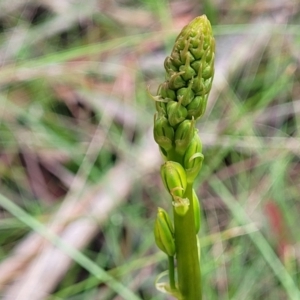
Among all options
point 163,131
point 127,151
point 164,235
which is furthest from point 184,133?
point 127,151

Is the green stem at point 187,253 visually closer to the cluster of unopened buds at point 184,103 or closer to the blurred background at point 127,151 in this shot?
the cluster of unopened buds at point 184,103

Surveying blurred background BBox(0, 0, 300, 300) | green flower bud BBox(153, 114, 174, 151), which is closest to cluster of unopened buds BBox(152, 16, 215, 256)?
green flower bud BBox(153, 114, 174, 151)

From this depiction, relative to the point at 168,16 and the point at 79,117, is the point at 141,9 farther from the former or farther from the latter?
the point at 79,117

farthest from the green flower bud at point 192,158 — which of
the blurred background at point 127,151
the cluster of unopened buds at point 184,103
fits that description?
the blurred background at point 127,151

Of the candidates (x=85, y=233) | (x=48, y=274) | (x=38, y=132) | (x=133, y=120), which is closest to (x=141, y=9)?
(x=133, y=120)

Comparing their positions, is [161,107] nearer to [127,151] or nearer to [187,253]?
[187,253]

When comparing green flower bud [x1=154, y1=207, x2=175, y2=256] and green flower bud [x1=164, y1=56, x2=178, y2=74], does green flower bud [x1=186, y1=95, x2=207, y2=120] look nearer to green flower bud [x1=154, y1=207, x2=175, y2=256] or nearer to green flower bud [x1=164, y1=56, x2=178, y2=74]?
green flower bud [x1=164, y1=56, x2=178, y2=74]

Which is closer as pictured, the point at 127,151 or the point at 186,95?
the point at 186,95
